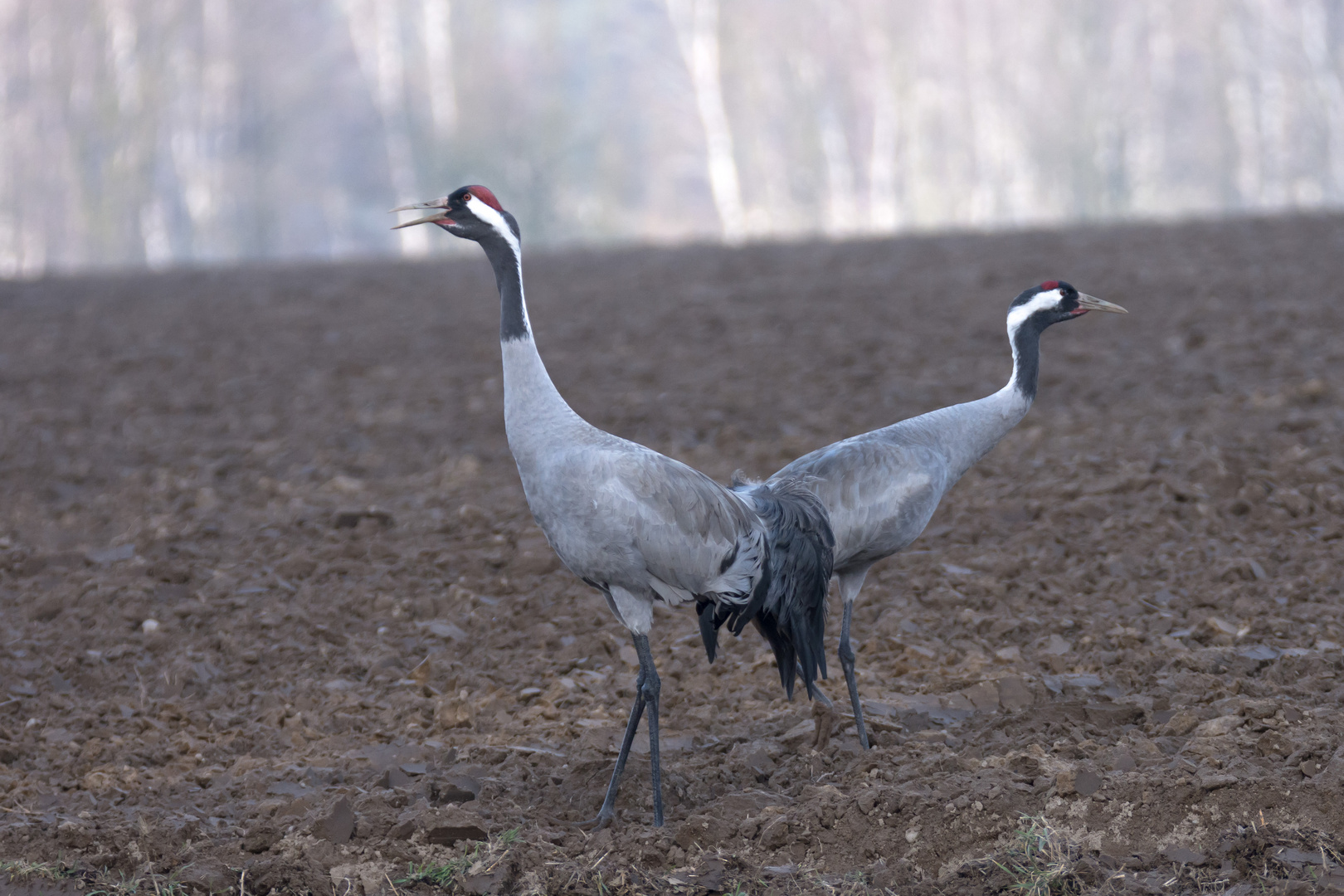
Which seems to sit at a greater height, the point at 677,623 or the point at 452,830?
the point at 677,623

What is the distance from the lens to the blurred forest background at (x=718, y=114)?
103 ft

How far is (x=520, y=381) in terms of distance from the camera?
14.6 feet

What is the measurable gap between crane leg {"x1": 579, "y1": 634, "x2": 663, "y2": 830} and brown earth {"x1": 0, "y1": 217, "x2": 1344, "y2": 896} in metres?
0.12

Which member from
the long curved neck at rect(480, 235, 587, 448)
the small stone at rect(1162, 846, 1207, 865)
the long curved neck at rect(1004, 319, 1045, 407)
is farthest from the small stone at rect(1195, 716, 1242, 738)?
the long curved neck at rect(480, 235, 587, 448)

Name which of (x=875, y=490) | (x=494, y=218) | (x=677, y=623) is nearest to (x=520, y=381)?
(x=494, y=218)

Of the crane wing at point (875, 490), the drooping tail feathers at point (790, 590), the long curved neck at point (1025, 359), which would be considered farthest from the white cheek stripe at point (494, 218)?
the long curved neck at point (1025, 359)

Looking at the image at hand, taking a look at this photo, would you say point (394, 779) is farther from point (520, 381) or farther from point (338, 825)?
point (520, 381)

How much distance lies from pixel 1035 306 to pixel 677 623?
229 cm

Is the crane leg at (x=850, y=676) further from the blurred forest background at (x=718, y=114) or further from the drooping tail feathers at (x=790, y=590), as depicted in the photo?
the blurred forest background at (x=718, y=114)

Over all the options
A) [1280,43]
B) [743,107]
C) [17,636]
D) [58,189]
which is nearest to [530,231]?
[743,107]

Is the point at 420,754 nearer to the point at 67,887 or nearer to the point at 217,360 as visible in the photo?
the point at 67,887

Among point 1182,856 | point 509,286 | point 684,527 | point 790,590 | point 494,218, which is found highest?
point 494,218

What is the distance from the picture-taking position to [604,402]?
9852mm

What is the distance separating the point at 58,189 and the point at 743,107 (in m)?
18.3
